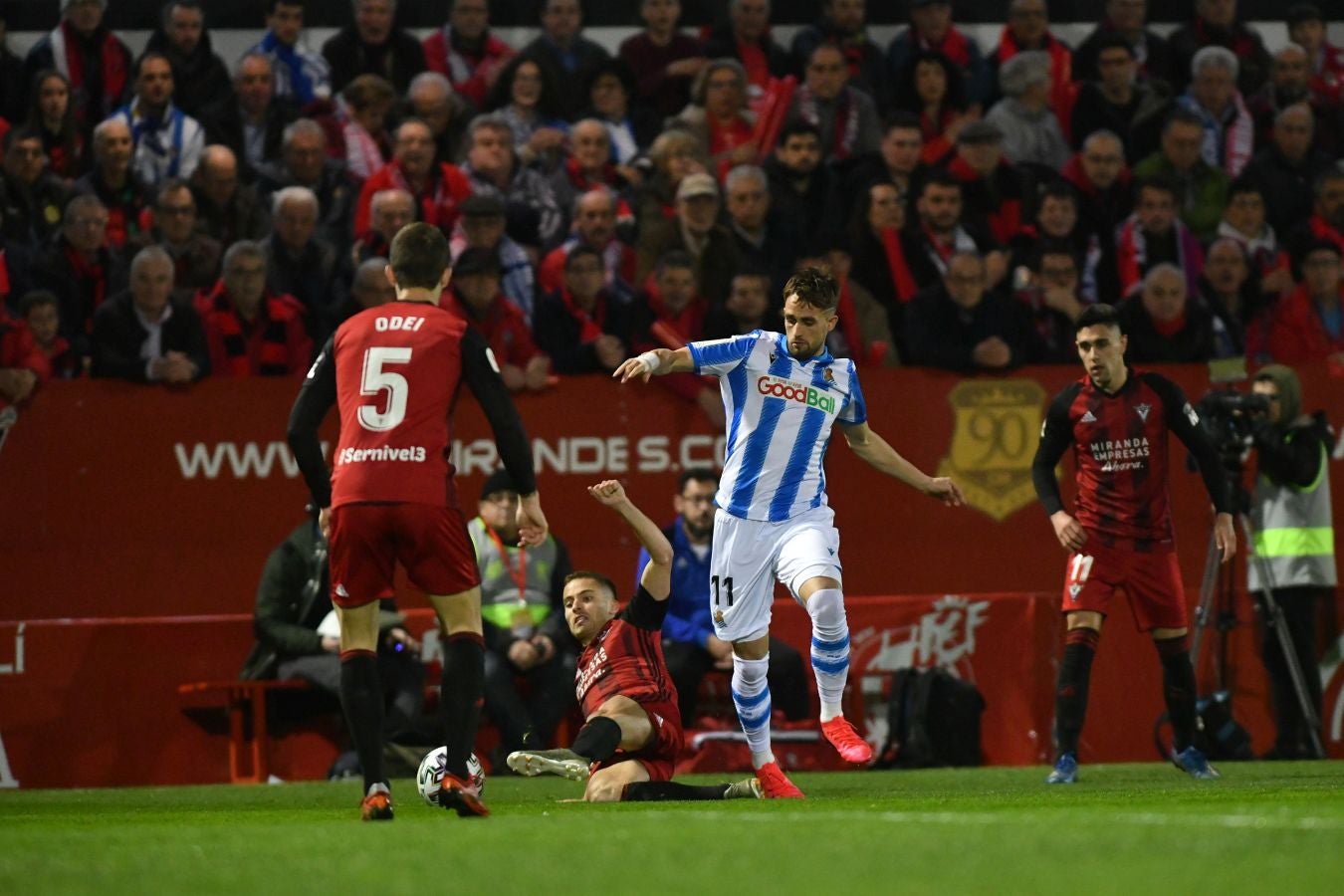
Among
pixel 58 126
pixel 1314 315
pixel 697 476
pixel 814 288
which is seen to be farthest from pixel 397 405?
pixel 1314 315

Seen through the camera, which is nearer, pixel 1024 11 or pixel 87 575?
pixel 87 575

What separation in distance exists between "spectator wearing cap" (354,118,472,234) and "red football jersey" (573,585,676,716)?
5267 mm

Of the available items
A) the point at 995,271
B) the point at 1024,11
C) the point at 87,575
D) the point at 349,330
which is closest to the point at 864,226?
the point at 995,271

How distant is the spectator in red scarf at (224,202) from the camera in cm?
1447

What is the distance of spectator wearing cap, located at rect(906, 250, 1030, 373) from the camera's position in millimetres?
14164

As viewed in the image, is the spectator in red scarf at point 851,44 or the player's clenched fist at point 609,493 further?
the spectator in red scarf at point 851,44

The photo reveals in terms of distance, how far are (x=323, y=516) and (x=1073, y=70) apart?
1096 centimetres

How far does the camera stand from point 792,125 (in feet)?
50.2

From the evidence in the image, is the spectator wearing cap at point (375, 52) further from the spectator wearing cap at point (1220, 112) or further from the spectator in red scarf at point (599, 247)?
the spectator wearing cap at point (1220, 112)

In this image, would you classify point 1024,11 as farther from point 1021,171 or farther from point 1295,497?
point 1295,497

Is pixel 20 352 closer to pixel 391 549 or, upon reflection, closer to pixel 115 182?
pixel 115 182

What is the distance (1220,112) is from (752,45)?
3705 mm

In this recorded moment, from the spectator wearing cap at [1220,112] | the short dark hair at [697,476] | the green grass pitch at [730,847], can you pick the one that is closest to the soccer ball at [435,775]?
the green grass pitch at [730,847]

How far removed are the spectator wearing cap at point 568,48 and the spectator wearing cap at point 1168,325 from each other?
4585 mm
